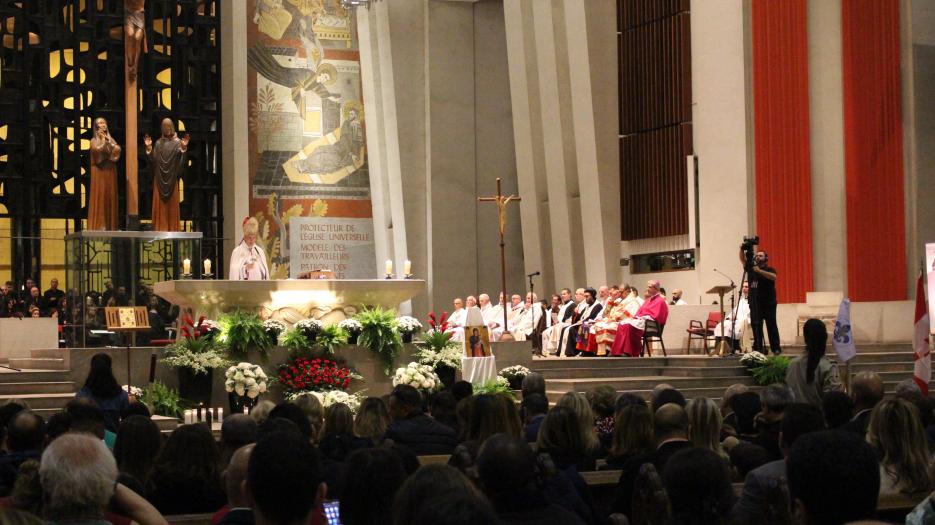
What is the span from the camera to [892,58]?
1891cm

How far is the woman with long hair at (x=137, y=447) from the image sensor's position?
518cm

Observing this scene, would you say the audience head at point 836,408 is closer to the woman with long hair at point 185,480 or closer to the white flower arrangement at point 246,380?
the woman with long hair at point 185,480

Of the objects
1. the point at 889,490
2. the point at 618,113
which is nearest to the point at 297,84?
the point at 618,113

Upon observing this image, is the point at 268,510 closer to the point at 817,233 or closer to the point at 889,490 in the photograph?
the point at 889,490

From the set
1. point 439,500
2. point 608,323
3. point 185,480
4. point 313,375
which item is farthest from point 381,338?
point 439,500

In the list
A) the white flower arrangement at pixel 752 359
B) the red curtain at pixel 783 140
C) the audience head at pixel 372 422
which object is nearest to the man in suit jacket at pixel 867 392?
the audience head at pixel 372 422

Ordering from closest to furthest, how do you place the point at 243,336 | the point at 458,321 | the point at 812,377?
the point at 812,377 < the point at 243,336 < the point at 458,321

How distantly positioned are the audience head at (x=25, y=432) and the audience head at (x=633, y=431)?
2.44 metres

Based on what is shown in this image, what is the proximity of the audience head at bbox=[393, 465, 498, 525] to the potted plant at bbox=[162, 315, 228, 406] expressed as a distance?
39.3 feet

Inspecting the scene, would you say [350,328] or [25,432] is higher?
[350,328]

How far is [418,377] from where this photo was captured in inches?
575

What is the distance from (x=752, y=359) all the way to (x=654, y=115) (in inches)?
316

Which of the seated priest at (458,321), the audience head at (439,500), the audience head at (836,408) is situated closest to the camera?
the audience head at (439,500)

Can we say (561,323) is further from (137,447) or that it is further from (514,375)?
(137,447)
